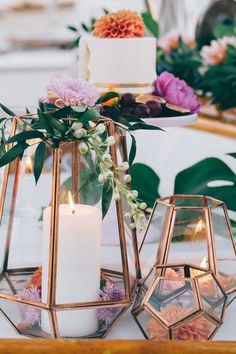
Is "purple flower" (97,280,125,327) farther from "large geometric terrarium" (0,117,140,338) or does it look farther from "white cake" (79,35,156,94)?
"white cake" (79,35,156,94)

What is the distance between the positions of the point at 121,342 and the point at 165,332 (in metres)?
0.04

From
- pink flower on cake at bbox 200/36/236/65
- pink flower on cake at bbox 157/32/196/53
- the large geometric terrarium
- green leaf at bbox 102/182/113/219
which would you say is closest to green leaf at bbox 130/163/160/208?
the large geometric terrarium

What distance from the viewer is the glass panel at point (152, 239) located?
2.32 feet

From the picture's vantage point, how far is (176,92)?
3.30 ft

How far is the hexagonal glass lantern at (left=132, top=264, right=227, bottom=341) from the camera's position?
0.56 meters

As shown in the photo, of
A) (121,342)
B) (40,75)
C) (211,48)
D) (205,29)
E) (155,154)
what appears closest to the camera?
(121,342)

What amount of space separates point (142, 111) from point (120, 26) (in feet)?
0.55

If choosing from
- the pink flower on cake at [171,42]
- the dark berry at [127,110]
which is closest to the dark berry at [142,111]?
the dark berry at [127,110]

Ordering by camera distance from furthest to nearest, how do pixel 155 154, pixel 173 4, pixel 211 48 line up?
pixel 173 4 → pixel 211 48 → pixel 155 154

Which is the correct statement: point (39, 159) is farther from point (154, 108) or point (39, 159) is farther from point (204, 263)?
point (154, 108)

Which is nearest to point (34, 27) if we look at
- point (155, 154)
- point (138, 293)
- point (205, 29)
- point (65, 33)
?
point (65, 33)

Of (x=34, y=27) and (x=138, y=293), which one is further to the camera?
(x=34, y=27)

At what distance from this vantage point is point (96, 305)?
591mm

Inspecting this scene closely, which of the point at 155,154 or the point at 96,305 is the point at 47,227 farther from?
the point at 155,154
